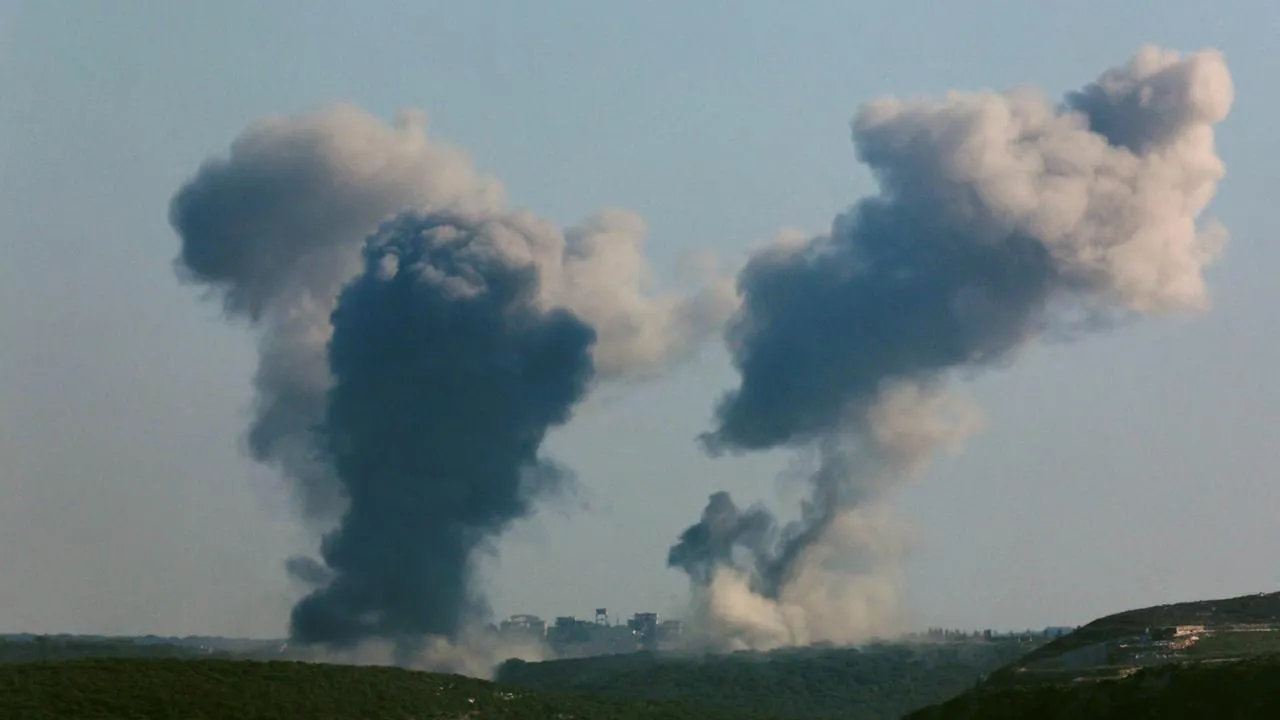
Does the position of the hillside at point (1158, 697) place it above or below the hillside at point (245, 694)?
below

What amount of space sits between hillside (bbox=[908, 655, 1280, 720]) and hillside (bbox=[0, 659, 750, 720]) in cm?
5564

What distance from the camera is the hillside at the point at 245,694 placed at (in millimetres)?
167750

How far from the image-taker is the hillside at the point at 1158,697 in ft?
436

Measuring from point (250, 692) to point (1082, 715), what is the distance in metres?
85.0

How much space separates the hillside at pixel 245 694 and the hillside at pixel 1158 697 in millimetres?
55635

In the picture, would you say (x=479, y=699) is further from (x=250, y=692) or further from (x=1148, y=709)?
(x=1148, y=709)

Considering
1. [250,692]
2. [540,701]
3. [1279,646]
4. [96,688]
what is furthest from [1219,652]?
[96,688]

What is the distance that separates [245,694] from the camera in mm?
177250

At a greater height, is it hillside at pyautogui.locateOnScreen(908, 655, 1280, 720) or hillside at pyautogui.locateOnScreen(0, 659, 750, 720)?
hillside at pyautogui.locateOnScreen(0, 659, 750, 720)

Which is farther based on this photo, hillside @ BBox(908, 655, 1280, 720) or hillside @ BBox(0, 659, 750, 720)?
hillside @ BBox(0, 659, 750, 720)

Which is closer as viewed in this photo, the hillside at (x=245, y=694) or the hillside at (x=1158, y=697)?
the hillside at (x=1158, y=697)

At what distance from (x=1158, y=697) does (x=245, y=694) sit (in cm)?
9100

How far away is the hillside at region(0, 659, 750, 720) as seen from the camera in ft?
550

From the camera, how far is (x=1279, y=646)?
185000mm
